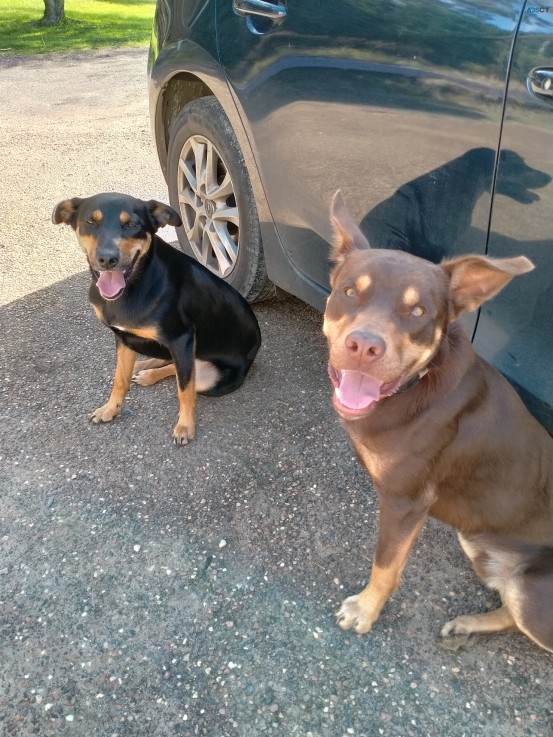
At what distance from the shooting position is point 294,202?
3.13m

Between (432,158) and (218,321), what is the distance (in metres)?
1.54

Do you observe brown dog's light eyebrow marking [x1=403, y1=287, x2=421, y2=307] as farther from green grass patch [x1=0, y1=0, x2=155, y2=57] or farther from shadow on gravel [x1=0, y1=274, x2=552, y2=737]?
green grass patch [x1=0, y1=0, x2=155, y2=57]

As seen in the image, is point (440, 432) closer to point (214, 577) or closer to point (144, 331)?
point (214, 577)

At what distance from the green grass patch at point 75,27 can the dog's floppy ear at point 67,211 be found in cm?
1334

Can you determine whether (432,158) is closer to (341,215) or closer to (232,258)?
(341,215)

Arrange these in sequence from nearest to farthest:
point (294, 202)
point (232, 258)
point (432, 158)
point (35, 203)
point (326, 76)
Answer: point (432, 158) < point (326, 76) < point (294, 202) < point (232, 258) < point (35, 203)

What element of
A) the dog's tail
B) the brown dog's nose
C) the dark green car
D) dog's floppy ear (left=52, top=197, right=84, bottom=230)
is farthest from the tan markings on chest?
the dog's tail

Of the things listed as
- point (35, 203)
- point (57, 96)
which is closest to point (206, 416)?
point (35, 203)

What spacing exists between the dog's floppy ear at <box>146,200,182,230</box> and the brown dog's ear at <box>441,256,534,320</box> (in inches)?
63.4

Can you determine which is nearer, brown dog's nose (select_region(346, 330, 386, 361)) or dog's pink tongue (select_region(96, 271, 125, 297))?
brown dog's nose (select_region(346, 330, 386, 361))

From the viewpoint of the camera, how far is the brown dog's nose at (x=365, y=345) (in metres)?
1.83

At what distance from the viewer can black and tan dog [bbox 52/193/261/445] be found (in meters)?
3.00

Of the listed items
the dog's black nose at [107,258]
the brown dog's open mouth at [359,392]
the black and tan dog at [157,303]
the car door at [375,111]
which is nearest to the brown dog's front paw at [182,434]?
the black and tan dog at [157,303]

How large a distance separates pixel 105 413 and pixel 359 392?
5.88ft
